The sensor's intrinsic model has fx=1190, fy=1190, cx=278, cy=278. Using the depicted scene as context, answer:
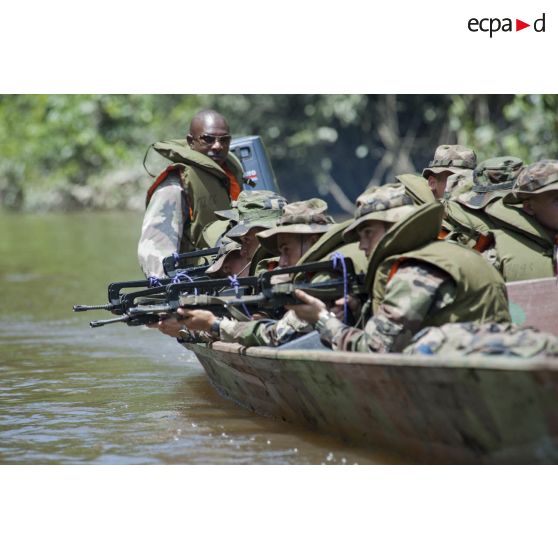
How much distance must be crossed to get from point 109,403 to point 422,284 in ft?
12.2

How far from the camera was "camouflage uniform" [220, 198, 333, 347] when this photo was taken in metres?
7.53

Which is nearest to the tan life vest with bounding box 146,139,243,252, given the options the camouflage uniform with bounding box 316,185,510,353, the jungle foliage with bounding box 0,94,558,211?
the camouflage uniform with bounding box 316,185,510,353

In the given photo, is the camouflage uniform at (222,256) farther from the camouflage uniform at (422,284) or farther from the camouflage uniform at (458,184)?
the camouflage uniform at (422,284)

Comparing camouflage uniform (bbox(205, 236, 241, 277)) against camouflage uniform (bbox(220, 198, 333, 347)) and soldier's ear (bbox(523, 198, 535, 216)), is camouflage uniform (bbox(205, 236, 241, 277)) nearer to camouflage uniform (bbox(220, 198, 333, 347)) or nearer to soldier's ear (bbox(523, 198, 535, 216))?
camouflage uniform (bbox(220, 198, 333, 347))

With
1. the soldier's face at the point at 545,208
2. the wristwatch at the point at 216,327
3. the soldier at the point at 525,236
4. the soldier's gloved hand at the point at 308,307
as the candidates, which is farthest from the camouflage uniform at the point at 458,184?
the soldier's gloved hand at the point at 308,307

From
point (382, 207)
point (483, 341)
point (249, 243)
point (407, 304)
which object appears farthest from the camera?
point (249, 243)

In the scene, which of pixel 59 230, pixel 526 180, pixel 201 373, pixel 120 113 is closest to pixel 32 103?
pixel 120 113

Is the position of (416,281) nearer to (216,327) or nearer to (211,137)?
(216,327)

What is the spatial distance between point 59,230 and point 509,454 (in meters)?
27.7

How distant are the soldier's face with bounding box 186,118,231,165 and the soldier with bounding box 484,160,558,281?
306cm

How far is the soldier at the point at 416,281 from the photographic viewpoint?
250 inches

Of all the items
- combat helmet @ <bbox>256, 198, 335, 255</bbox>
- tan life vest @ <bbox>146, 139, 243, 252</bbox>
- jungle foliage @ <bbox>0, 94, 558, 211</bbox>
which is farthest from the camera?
jungle foliage @ <bbox>0, 94, 558, 211</bbox>

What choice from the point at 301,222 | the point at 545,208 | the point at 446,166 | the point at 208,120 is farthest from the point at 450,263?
the point at 208,120

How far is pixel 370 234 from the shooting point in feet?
22.4
